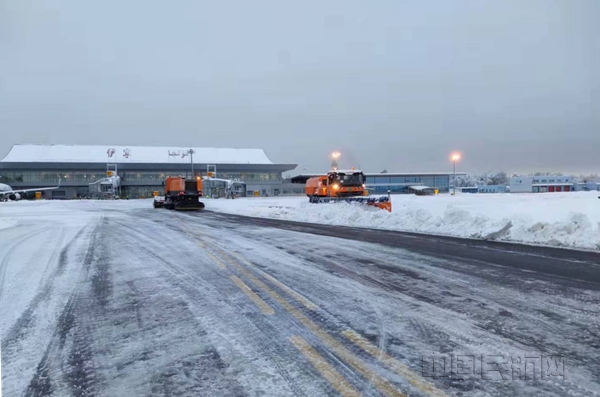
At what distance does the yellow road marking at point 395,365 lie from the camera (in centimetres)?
276

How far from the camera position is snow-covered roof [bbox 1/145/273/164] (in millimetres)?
95375

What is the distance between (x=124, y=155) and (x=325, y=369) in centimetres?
11220

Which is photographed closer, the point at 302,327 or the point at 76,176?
the point at 302,327

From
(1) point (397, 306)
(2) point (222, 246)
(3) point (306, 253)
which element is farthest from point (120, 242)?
(1) point (397, 306)

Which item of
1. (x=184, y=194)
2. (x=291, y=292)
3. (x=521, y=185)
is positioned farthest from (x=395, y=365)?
(x=521, y=185)

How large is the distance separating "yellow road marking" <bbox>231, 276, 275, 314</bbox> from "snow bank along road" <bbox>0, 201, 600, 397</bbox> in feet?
0.11

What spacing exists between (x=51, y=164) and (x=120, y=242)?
324 feet

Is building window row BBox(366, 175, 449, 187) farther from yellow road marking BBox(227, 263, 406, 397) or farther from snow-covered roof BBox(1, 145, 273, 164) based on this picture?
yellow road marking BBox(227, 263, 406, 397)

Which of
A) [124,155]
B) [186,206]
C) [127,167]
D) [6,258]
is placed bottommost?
[186,206]

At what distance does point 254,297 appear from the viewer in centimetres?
520

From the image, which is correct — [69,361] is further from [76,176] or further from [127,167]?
[76,176]

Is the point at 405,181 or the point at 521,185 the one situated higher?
the point at 405,181

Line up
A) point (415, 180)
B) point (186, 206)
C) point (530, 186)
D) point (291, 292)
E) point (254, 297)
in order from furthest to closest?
point (415, 180)
point (530, 186)
point (186, 206)
point (291, 292)
point (254, 297)

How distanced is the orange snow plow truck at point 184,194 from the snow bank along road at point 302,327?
27869 millimetres
